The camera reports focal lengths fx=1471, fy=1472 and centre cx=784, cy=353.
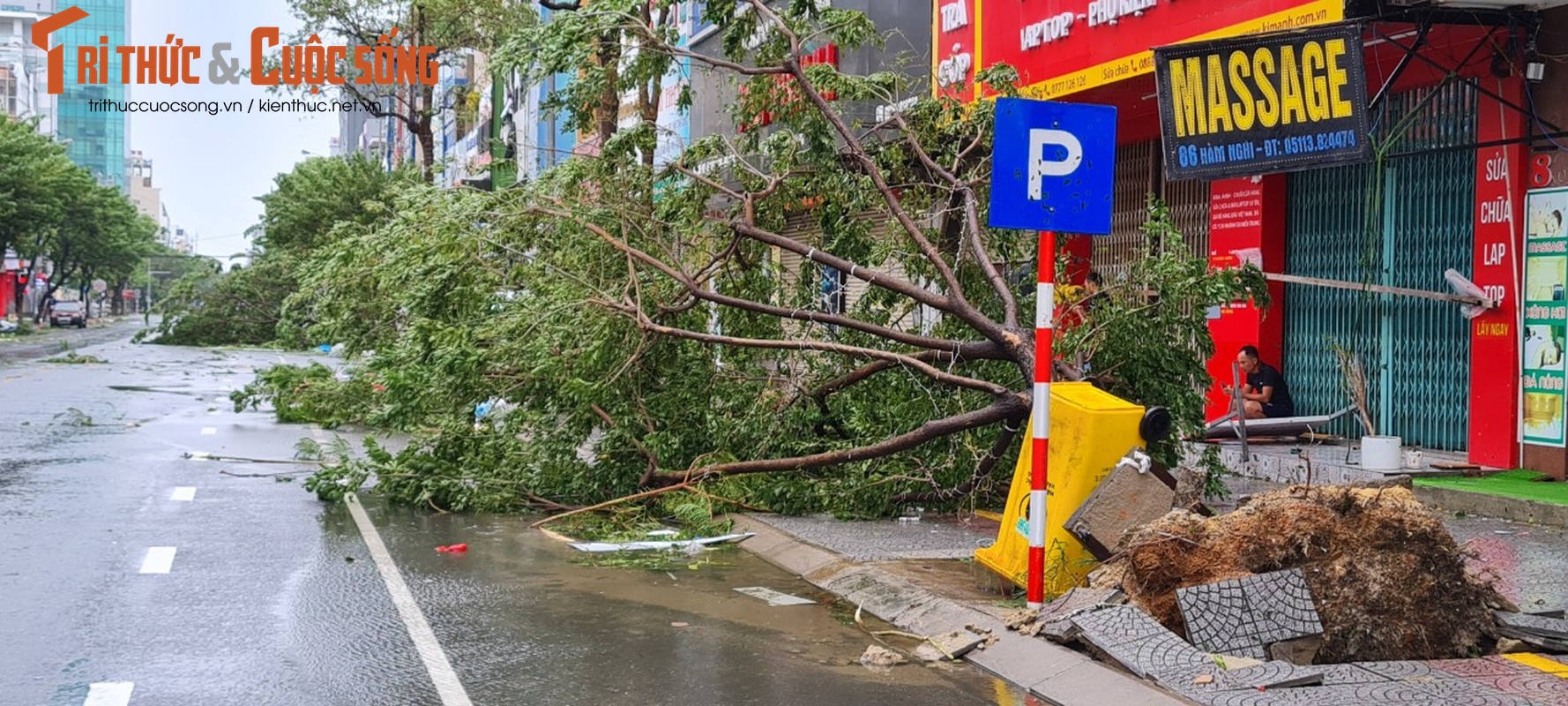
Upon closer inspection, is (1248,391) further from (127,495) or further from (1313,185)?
(127,495)

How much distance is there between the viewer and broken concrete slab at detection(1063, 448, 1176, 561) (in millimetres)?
7770

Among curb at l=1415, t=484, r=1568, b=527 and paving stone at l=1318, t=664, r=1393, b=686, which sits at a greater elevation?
curb at l=1415, t=484, r=1568, b=527

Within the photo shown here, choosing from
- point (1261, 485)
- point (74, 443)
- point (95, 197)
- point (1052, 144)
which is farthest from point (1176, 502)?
point (95, 197)

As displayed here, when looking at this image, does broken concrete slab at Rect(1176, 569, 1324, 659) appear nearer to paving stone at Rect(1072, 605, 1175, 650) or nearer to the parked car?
paving stone at Rect(1072, 605, 1175, 650)

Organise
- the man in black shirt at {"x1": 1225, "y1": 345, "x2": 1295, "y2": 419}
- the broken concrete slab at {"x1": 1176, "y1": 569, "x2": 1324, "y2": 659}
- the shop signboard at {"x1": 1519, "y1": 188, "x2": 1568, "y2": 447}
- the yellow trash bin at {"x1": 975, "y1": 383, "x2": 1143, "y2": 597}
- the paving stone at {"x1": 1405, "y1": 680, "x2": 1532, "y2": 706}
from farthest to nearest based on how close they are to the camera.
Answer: the man in black shirt at {"x1": 1225, "y1": 345, "x2": 1295, "y2": 419}
the shop signboard at {"x1": 1519, "y1": 188, "x2": 1568, "y2": 447}
the yellow trash bin at {"x1": 975, "y1": 383, "x2": 1143, "y2": 597}
the broken concrete slab at {"x1": 1176, "y1": 569, "x2": 1324, "y2": 659}
the paving stone at {"x1": 1405, "y1": 680, "x2": 1532, "y2": 706}

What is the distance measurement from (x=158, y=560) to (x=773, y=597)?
159 inches

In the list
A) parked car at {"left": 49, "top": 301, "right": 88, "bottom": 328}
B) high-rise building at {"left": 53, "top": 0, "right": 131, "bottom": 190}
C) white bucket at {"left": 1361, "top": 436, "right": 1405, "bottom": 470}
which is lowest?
white bucket at {"left": 1361, "top": 436, "right": 1405, "bottom": 470}

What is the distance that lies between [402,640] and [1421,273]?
1069 centimetres

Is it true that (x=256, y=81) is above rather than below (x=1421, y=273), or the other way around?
above

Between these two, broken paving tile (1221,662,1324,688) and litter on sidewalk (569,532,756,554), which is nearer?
broken paving tile (1221,662,1324,688)

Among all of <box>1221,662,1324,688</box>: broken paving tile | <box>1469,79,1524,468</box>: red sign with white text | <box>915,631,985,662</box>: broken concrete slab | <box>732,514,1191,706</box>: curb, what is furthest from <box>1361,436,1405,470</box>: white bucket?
<box>1221,662,1324,688</box>: broken paving tile

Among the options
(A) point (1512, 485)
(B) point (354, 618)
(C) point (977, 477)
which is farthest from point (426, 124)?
(B) point (354, 618)

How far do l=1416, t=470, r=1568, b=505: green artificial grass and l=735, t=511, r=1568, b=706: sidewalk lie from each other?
412 millimetres

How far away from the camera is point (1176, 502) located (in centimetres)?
796
